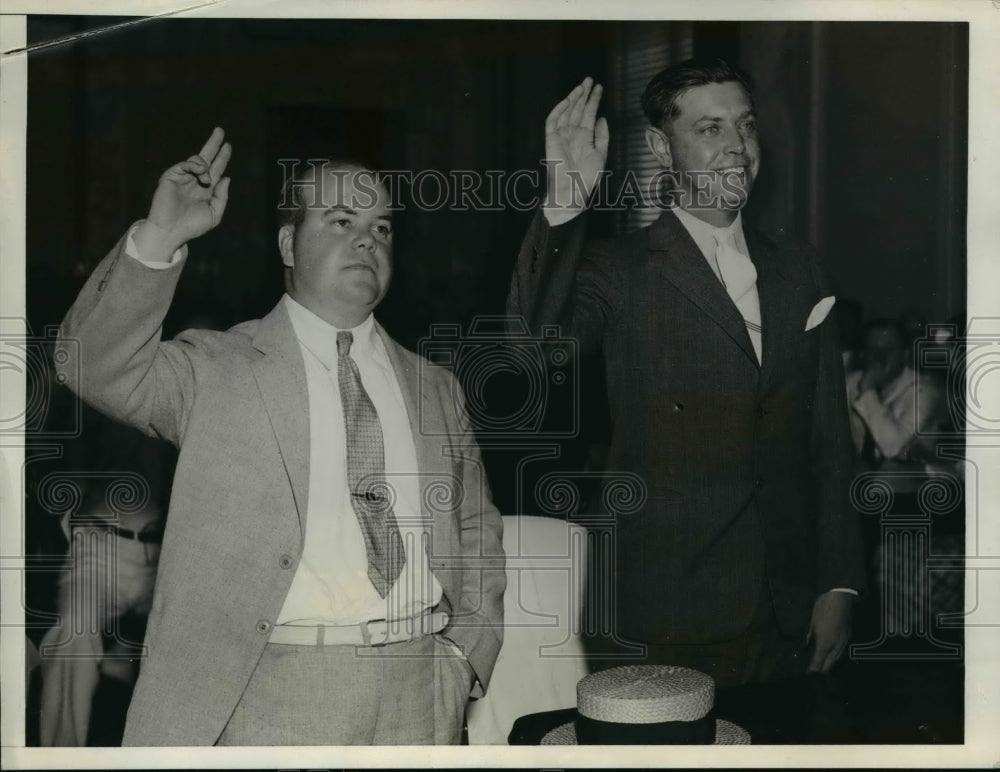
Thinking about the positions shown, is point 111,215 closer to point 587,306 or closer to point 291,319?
point 291,319

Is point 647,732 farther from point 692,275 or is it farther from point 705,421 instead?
point 692,275

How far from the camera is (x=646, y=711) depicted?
2797mm

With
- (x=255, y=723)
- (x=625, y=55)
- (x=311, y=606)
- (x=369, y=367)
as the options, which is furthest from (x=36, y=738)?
(x=625, y=55)

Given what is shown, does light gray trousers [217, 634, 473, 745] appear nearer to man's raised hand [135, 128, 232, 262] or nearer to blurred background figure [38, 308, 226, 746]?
blurred background figure [38, 308, 226, 746]

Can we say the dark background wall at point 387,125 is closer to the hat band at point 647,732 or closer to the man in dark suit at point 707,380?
the man in dark suit at point 707,380

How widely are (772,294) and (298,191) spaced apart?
1229mm

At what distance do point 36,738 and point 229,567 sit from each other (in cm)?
70

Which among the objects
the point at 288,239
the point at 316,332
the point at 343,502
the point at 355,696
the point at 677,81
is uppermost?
the point at 677,81

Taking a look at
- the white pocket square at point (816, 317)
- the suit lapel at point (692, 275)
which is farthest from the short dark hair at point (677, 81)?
the white pocket square at point (816, 317)

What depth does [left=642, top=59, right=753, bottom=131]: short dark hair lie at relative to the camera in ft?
9.73

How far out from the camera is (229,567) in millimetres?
2885

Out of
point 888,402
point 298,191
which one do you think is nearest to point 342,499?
point 298,191

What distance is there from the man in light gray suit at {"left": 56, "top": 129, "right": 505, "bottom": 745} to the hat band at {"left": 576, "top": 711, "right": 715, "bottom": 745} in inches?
13.2

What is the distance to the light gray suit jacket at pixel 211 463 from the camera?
2.88m
